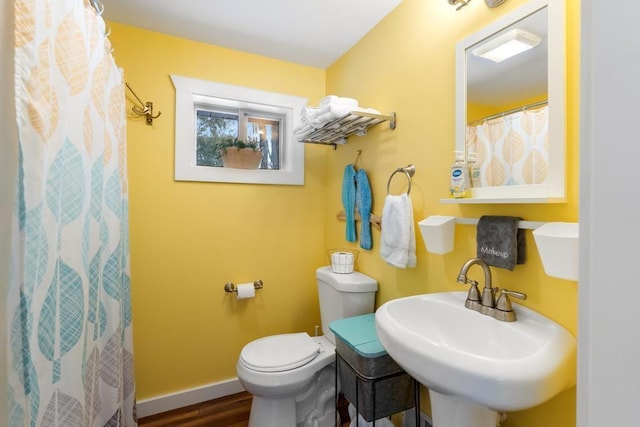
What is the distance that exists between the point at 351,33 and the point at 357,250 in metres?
1.32

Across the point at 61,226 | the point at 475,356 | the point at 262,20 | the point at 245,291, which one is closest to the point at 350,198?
the point at 245,291

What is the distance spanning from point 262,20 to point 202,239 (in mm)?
1338

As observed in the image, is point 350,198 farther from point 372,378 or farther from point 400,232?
point 372,378

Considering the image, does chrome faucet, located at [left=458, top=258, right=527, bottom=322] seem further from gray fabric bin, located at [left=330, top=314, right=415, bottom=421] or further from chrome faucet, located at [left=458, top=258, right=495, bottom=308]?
gray fabric bin, located at [left=330, top=314, right=415, bottom=421]

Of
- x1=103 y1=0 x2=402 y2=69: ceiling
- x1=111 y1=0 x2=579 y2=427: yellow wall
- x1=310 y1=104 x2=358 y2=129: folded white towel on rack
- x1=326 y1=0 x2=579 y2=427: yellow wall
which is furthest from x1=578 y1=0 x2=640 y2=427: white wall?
x1=103 y1=0 x2=402 y2=69: ceiling

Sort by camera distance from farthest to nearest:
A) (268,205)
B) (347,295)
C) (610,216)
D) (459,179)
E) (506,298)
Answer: (268,205) < (347,295) < (459,179) < (506,298) < (610,216)

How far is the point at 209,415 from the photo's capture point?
1791 millimetres

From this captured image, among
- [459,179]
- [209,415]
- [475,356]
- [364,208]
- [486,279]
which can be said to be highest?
[459,179]

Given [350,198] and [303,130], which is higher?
[303,130]

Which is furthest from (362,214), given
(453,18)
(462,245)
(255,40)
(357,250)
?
(255,40)

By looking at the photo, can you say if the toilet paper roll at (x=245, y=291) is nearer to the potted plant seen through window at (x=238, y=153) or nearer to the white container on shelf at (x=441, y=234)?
the potted plant seen through window at (x=238, y=153)

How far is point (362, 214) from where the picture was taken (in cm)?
175

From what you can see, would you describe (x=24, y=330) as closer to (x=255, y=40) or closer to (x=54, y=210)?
(x=54, y=210)

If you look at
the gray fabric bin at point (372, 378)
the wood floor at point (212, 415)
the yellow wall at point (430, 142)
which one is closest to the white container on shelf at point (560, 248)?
the yellow wall at point (430, 142)
